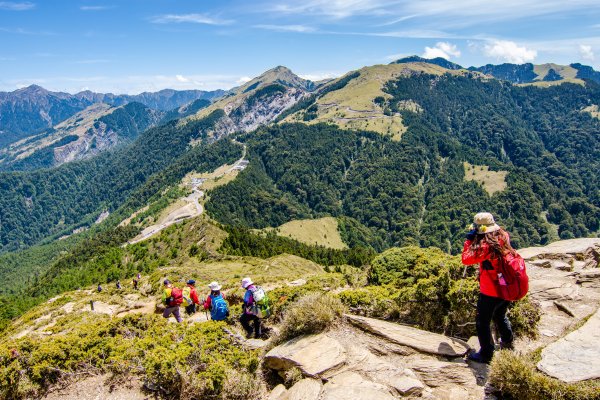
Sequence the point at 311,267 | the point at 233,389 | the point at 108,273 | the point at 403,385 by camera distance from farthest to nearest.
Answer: the point at 108,273 < the point at 311,267 < the point at 233,389 < the point at 403,385

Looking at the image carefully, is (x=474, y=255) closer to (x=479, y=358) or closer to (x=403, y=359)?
(x=479, y=358)

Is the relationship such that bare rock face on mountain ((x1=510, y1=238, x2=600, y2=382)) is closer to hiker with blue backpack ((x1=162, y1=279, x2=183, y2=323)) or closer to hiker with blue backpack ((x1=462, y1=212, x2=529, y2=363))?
hiker with blue backpack ((x1=462, y1=212, x2=529, y2=363))

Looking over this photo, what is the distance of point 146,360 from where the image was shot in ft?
37.8

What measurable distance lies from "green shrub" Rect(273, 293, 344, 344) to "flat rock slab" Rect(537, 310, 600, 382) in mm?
5855

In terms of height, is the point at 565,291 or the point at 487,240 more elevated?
the point at 487,240

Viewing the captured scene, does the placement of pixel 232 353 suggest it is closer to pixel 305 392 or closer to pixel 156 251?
pixel 305 392

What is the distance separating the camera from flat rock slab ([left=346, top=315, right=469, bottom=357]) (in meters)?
10.2

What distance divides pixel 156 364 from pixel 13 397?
579cm

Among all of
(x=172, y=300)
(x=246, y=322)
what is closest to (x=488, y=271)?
(x=246, y=322)

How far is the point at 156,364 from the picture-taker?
11.0 metres

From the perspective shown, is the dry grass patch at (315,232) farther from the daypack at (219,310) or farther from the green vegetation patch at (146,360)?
the green vegetation patch at (146,360)

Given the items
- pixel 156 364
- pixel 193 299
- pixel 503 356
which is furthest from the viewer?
pixel 193 299

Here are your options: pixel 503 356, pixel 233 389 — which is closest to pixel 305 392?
pixel 233 389

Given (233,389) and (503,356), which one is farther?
(233,389)
